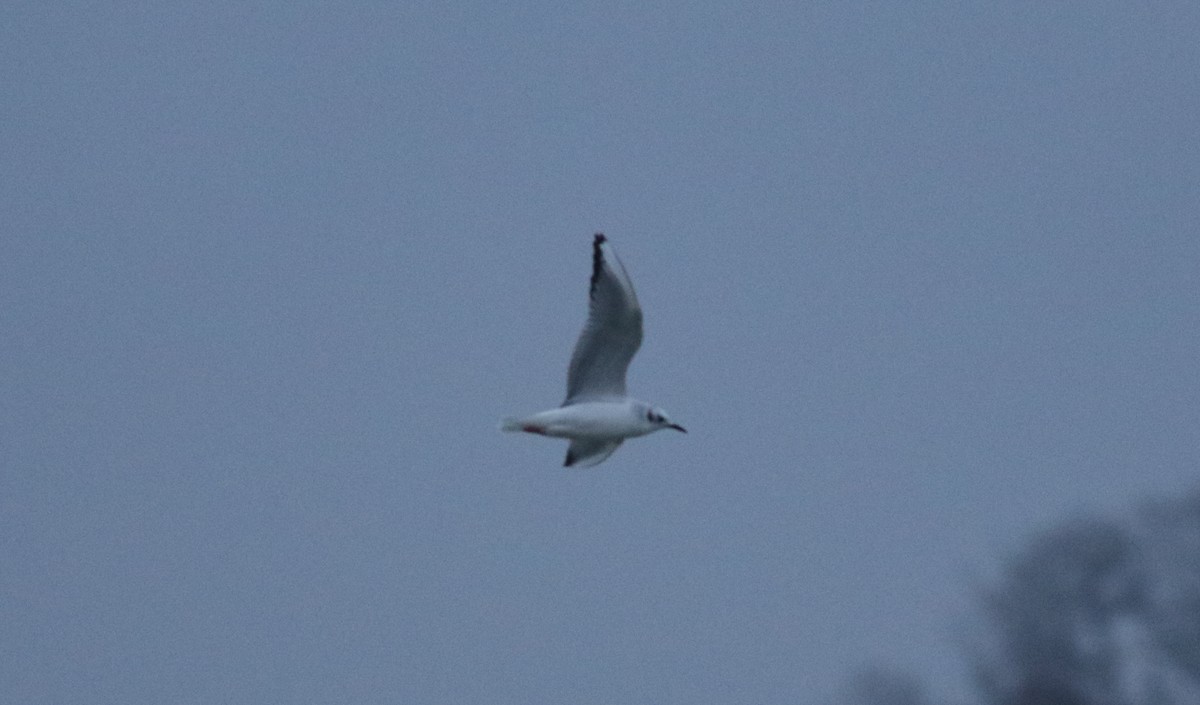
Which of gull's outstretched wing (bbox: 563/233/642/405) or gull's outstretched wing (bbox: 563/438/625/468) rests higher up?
gull's outstretched wing (bbox: 563/233/642/405)

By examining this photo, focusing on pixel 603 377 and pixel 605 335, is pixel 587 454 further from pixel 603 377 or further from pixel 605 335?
pixel 605 335

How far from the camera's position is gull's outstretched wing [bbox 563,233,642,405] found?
26.2 metres

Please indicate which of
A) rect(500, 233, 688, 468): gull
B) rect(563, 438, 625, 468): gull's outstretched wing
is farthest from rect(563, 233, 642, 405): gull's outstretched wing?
rect(563, 438, 625, 468): gull's outstretched wing

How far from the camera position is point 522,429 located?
26.2m

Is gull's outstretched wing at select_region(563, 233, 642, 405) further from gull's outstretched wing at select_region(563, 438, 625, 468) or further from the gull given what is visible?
gull's outstretched wing at select_region(563, 438, 625, 468)

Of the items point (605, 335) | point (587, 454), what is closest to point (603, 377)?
point (605, 335)

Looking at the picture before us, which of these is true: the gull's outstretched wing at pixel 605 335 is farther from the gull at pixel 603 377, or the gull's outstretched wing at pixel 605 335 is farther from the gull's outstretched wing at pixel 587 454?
the gull's outstretched wing at pixel 587 454

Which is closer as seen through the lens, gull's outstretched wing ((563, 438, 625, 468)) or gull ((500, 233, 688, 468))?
gull ((500, 233, 688, 468))

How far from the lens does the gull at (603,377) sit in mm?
26188

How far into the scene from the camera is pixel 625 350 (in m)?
26.5

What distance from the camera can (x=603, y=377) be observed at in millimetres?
26703

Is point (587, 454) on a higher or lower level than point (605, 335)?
lower

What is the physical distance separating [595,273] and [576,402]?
3.94ft

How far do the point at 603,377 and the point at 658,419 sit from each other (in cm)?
71
